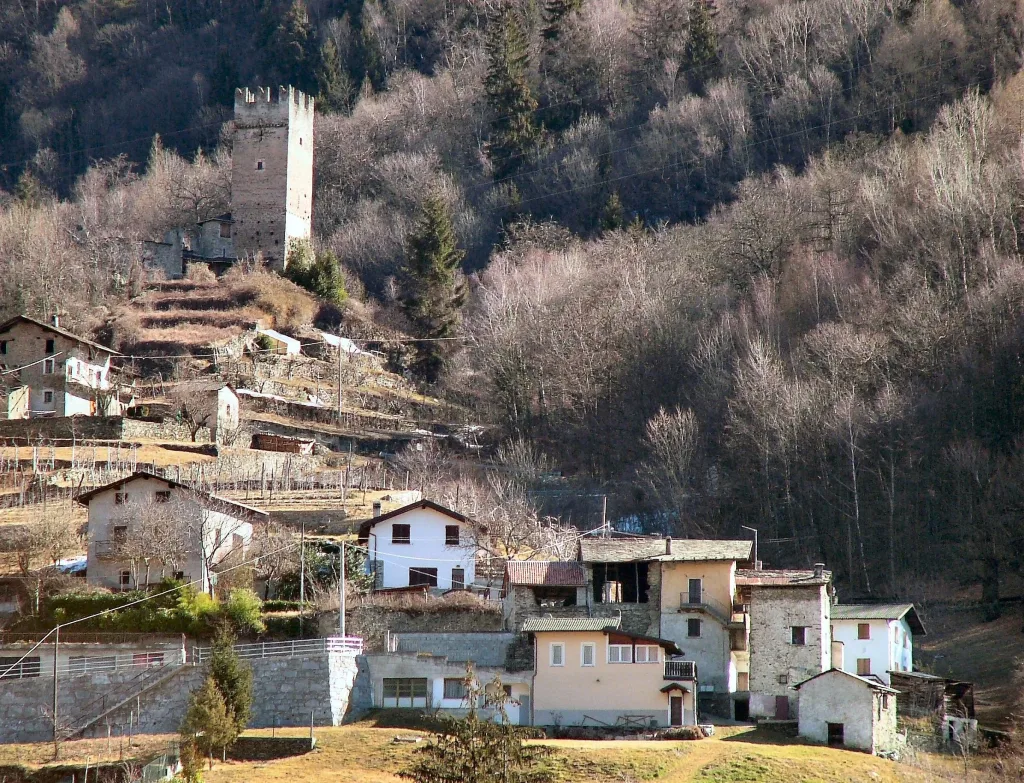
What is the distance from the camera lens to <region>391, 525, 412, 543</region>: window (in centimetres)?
5191

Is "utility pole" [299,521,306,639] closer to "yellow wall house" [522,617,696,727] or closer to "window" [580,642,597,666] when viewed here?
"yellow wall house" [522,617,696,727]

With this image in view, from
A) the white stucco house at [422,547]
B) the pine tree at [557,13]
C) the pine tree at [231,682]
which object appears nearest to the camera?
the pine tree at [231,682]

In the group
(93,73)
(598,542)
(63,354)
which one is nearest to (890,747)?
(598,542)

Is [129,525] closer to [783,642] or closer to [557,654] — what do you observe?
[557,654]

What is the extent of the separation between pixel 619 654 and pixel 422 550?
9.47 m

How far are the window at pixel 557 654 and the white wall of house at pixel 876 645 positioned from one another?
33.8 feet

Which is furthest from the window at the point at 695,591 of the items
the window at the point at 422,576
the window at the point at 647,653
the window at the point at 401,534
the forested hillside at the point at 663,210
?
the forested hillside at the point at 663,210

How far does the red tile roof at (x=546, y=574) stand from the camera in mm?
48656

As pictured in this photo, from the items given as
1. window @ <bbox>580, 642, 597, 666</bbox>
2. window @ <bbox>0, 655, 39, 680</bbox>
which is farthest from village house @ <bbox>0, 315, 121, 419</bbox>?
window @ <bbox>580, 642, 597, 666</bbox>

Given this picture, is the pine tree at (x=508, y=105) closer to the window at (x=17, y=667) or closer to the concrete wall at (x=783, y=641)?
the concrete wall at (x=783, y=641)

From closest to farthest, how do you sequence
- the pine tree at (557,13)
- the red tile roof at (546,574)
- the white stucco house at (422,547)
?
1. the red tile roof at (546,574)
2. the white stucco house at (422,547)
3. the pine tree at (557,13)

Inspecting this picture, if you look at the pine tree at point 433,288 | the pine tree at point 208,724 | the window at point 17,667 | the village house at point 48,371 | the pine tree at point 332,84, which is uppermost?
the pine tree at point 332,84

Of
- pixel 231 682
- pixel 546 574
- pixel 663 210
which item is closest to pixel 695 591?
pixel 546 574

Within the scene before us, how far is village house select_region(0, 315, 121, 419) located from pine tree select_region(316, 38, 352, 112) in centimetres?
5966
